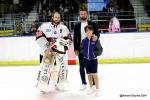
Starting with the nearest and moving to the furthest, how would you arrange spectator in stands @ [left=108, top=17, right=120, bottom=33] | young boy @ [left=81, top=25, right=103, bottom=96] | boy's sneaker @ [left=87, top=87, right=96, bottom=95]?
young boy @ [left=81, top=25, right=103, bottom=96] < boy's sneaker @ [left=87, top=87, right=96, bottom=95] < spectator in stands @ [left=108, top=17, right=120, bottom=33]

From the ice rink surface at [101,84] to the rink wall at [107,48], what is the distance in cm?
60

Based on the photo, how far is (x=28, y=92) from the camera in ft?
19.8

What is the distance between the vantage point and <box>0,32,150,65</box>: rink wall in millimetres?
9414

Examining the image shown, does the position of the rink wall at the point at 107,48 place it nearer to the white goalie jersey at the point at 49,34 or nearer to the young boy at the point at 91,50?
the white goalie jersey at the point at 49,34

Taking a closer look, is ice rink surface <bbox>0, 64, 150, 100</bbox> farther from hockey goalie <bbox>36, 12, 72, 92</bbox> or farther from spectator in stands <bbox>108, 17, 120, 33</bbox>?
spectator in stands <bbox>108, 17, 120, 33</bbox>

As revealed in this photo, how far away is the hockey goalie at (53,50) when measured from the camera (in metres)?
5.86

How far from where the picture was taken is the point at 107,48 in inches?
372

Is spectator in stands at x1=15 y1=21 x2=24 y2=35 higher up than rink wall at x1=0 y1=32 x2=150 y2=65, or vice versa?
spectator in stands at x1=15 y1=21 x2=24 y2=35

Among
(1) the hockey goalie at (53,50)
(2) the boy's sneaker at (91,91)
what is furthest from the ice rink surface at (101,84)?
(1) the hockey goalie at (53,50)

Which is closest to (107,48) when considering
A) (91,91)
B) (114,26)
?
(114,26)

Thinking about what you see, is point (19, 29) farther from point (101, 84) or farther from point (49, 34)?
point (49, 34)

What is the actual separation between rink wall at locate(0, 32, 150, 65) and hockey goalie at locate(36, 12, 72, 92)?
3.33 m

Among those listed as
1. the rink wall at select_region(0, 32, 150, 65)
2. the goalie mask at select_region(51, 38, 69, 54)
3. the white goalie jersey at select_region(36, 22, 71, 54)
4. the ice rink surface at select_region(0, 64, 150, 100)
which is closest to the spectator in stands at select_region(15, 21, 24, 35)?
the rink wall at select_region(0, 32, 150, 65)

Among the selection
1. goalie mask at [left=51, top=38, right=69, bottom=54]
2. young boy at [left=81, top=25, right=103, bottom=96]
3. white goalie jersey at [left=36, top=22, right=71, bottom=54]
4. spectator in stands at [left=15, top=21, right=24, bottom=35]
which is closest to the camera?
young boy at [left=81, top=25, right=103, bottom=96]
